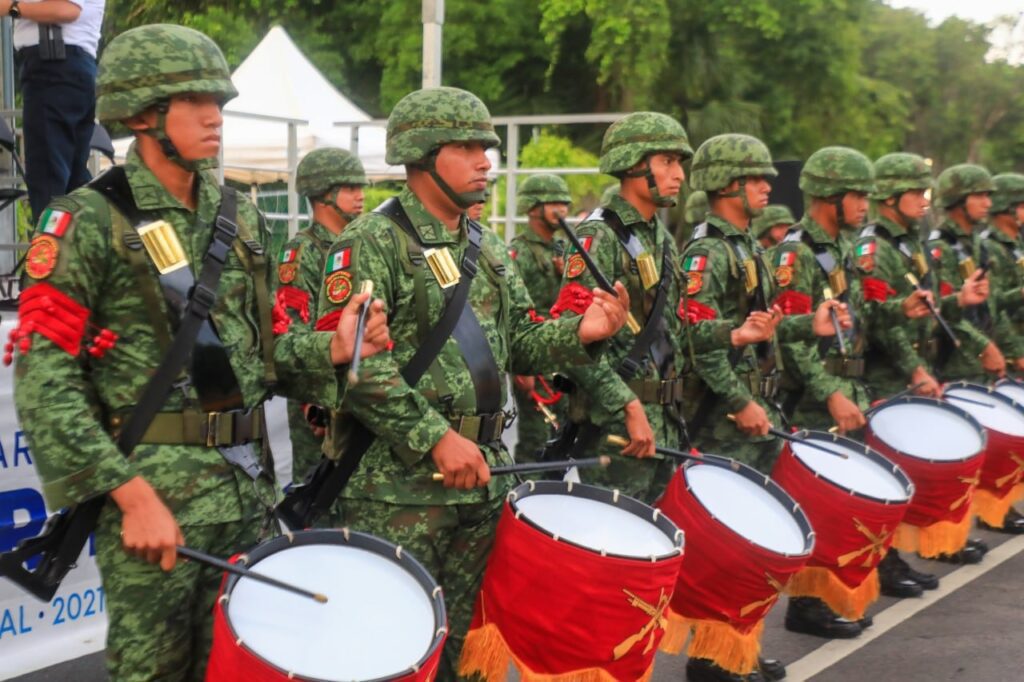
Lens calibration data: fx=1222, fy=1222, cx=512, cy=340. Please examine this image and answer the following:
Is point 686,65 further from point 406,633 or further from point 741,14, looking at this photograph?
point 406,633

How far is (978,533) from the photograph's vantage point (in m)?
8.66

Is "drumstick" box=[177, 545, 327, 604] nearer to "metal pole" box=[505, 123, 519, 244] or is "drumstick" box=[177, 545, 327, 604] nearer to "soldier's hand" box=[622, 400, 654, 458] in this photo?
"soldier's hand" box=[622, 400, 654, 458]

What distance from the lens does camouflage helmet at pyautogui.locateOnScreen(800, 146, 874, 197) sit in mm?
6715

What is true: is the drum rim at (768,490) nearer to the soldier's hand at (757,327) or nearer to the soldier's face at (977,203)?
the soldier's hand at (757,327)

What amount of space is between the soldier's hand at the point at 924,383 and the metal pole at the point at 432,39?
135 inches

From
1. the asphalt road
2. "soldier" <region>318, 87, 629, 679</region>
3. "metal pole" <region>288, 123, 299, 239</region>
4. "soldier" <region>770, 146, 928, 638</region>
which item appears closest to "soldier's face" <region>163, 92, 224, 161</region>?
"soldier" <region>318, 87, 629, 679</region>

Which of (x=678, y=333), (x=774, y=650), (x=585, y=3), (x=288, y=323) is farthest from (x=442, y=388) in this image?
(x=585, y=3)

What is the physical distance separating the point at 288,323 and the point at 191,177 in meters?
0.54

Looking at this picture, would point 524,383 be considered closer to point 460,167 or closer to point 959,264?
point 959,264

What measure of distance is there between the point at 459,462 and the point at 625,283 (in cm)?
174

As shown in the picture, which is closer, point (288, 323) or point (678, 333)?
point (288, 323)

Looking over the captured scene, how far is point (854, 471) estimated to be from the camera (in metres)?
5.54

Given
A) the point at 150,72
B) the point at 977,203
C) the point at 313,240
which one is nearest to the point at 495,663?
the point at 150,72

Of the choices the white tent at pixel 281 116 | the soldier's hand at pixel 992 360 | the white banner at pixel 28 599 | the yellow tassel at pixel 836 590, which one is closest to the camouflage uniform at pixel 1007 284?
the soldier's hand at pixel 992 360
